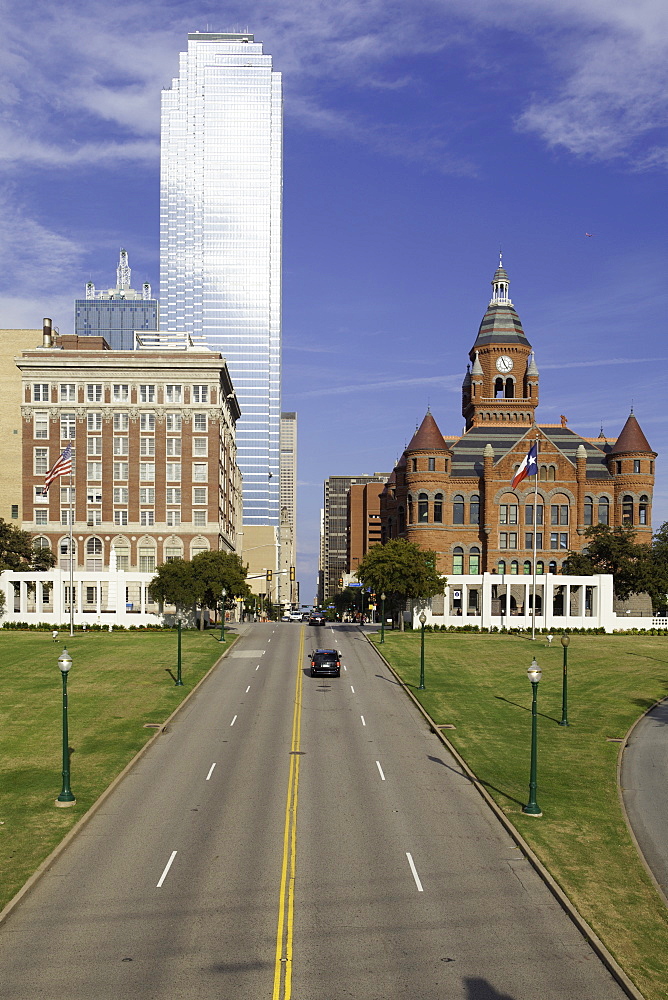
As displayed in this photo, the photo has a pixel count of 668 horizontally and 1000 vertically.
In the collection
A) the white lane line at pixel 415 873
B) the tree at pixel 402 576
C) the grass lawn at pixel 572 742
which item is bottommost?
the grass lawn at pixel 572 742

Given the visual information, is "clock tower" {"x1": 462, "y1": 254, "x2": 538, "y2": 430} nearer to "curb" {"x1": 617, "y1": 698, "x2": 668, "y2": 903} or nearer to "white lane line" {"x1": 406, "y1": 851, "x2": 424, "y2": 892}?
"curb" {"x1": 617, "y1": 698, "x2": 668, "y2": 903}

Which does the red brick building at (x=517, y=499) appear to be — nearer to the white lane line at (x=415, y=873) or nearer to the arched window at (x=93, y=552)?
the arched window at (x=93, y=552)

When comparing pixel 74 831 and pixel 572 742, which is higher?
pixel 74 831

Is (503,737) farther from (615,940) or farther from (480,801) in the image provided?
(615,940)

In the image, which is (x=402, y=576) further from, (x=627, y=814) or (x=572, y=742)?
(x=627, y=814)

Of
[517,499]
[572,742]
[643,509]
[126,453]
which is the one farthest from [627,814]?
[126,453]

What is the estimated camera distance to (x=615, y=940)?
1880cm

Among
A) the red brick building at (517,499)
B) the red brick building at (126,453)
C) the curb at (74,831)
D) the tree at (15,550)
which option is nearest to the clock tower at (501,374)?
the red brick building at (517,499)

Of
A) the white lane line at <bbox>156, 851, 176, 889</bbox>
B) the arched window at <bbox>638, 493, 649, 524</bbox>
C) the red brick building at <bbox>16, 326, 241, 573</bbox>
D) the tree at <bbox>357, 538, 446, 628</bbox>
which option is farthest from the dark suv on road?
the arched window at <bbox>638, 493, 649, 524</bbox>

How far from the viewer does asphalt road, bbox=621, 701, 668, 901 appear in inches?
969

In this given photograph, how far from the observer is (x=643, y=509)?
4146 inches

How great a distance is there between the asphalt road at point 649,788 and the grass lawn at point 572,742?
473mm

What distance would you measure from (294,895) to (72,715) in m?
23.9

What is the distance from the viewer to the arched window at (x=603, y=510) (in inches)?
4161
